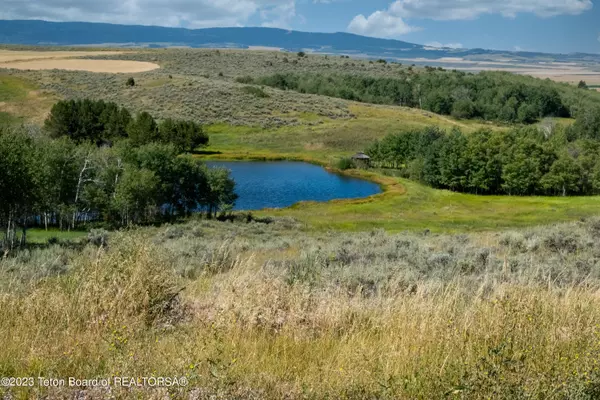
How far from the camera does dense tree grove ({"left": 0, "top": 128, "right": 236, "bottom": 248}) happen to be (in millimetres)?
31844

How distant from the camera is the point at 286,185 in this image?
237 ft

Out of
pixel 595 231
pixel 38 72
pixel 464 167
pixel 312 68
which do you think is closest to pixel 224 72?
pixel 312 68

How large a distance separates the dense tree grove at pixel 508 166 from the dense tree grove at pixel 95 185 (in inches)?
1458

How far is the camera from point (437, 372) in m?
4.23

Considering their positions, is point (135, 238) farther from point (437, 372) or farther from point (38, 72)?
point (38, 72)

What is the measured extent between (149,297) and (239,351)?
4.95ft

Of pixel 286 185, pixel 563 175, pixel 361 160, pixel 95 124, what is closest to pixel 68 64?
pixel 95 124

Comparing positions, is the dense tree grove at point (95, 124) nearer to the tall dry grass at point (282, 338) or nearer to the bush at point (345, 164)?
the bush at point (345, 164)

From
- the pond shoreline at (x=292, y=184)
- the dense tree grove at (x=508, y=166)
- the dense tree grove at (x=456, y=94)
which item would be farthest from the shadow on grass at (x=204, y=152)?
the dense tree grove at (x=456, y=94)

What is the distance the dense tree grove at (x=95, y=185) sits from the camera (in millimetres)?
31844

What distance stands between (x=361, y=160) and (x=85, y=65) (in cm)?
8106

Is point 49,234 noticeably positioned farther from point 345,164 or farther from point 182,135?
point 345,164

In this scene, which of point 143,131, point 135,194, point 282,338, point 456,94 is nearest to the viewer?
point 282,338

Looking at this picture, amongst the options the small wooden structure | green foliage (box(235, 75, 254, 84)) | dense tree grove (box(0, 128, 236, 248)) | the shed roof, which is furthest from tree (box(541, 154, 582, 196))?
green foliage (box(235, 75, 254, 84))
